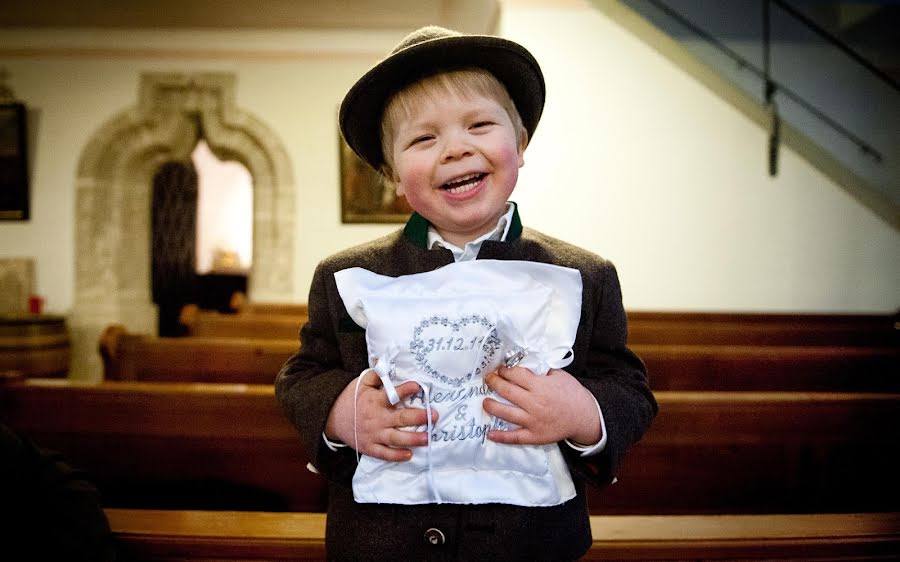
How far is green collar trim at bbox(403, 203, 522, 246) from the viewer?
2.37 ft

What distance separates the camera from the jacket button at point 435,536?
655 millimetres

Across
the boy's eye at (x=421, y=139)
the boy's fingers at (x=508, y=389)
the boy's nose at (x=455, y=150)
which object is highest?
the boy's eye at (x=421, y=139)

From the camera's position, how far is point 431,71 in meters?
0.68

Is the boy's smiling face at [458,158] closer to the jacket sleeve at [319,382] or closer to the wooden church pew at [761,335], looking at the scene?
the jacket sleeve at [319,382]

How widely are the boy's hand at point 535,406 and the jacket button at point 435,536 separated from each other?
0.47 feet

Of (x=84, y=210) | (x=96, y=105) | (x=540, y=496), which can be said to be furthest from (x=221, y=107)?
(x=540, y=496)

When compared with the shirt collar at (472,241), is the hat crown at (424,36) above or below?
above

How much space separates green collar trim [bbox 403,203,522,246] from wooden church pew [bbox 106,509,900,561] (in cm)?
57

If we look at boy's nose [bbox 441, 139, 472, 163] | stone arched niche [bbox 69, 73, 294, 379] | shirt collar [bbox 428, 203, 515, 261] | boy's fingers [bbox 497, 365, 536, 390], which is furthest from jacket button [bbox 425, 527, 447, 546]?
stone arched niche [bbox 69, 73, 294, 379]

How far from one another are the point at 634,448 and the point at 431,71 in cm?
101

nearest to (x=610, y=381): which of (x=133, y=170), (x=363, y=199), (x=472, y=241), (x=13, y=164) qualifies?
(x=472, y=241)

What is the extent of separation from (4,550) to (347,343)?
0.61m

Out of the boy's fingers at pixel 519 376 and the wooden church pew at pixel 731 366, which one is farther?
the wooden church pew at pixel 731 366

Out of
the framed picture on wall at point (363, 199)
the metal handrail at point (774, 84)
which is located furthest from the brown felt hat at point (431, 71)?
the framed picture on wall at point (363, 199)
